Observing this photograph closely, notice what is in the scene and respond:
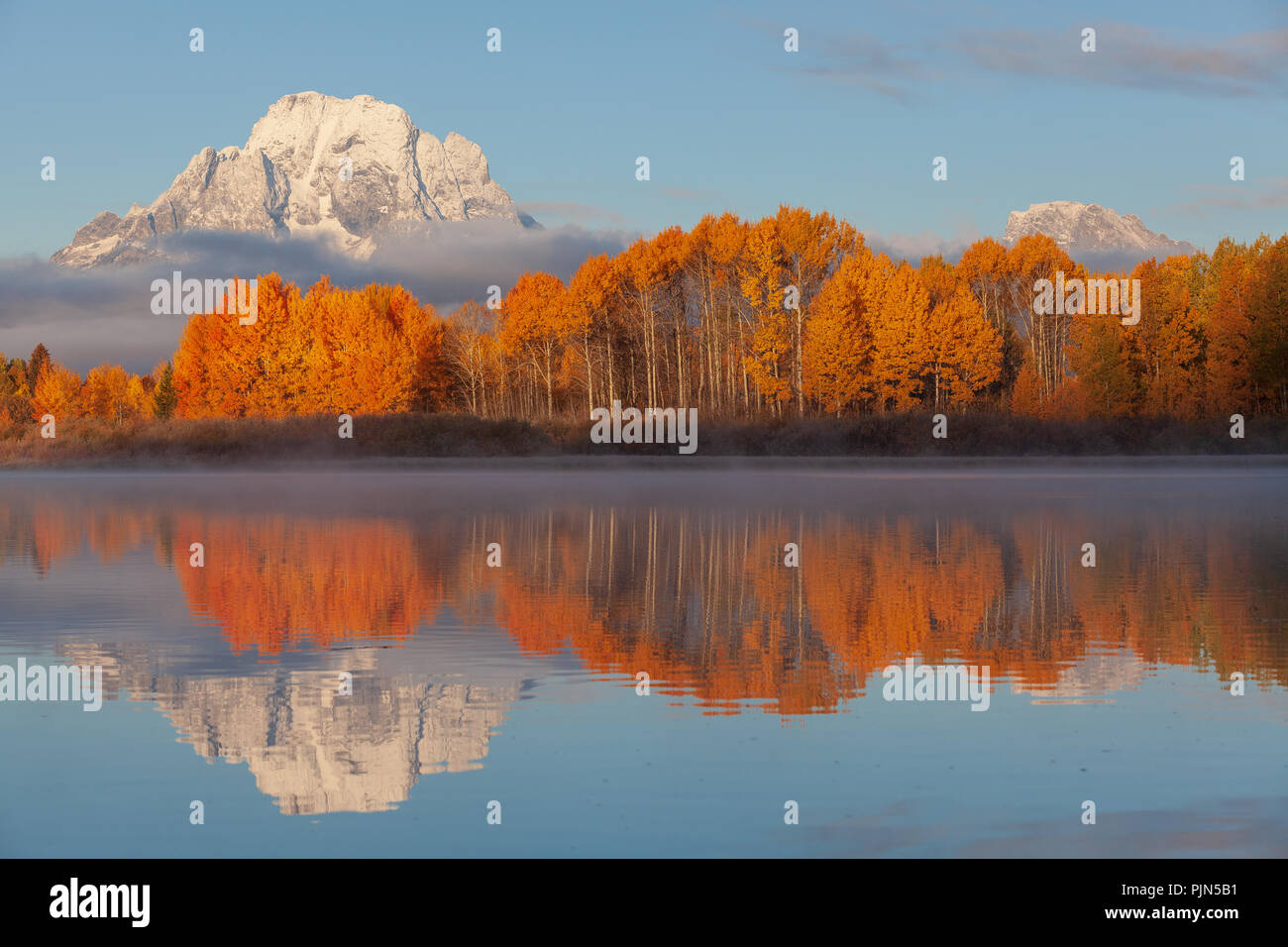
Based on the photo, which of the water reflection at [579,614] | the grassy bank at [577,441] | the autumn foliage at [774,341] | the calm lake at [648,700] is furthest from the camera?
the autumn foliage at [774,341]

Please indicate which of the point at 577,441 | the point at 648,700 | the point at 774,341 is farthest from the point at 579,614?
the point at 774,341

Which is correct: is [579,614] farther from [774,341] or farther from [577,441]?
[774,341]

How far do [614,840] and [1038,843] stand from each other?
2.26 meters

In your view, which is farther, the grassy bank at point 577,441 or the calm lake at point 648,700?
the grassy bank at point 577,441

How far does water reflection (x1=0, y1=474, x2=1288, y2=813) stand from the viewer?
9844mm

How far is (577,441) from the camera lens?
7281 centimetres

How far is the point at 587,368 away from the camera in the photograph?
89.7 metres

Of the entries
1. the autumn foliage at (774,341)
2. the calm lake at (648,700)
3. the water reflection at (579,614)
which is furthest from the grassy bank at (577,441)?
the calm lake at (648,700)

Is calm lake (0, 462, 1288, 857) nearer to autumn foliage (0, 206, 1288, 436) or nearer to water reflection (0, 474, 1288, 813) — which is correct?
water reflection (0, 474, 1288, 813)

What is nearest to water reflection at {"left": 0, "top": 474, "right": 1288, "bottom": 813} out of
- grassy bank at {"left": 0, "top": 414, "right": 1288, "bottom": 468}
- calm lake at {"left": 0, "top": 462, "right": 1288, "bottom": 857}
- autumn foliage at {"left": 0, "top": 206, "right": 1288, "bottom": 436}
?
calm lake at {"left": 0, "top": 462, "right": 1288, "bottom": 857}

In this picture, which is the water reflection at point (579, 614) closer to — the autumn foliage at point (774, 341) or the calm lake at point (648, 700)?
the calm lake at point (648, 700)

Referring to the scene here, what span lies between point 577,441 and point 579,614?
190ft

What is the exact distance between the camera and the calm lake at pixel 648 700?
23.3 ft

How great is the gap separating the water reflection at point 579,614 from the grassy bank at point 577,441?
123ft
